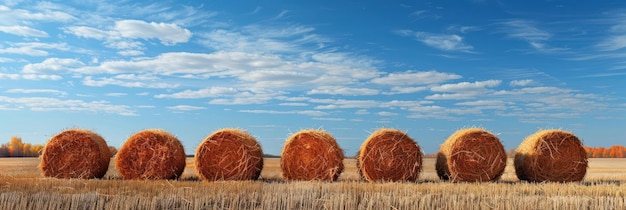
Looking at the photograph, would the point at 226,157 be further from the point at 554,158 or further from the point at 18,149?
the point at 18,149

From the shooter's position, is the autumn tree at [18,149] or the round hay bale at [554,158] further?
the autumn tree at [18,149]

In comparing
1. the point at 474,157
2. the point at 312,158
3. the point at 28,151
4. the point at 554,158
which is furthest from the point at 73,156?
the point at 28,151

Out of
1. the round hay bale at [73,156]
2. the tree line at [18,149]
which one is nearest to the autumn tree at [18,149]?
the tree line at [18,149]

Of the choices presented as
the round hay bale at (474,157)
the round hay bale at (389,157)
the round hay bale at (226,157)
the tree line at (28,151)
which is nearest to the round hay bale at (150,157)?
the round hay bale at (226,157)

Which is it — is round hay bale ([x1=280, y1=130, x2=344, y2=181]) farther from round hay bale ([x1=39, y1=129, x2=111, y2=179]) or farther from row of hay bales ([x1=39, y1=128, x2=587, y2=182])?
round hay bale ([x1=39, y1=129, x2=111, y2=179])

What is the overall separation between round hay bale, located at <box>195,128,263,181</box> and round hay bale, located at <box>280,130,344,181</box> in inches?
32.5

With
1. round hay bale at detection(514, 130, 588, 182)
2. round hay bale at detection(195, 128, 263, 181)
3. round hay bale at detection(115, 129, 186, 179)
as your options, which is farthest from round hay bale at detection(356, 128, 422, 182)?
round hay bale at detection(115, 129, 186, 179)

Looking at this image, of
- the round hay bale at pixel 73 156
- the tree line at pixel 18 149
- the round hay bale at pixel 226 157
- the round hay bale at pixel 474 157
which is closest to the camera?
the round hay bale at pixel 226 157

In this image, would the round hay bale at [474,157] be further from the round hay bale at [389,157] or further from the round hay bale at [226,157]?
the round hay bale at [226,157]

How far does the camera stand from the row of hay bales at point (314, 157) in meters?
14.0

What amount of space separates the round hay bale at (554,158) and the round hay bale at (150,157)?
28.2ft

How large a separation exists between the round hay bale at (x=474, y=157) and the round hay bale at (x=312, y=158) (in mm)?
2673

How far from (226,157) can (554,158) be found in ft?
26.3

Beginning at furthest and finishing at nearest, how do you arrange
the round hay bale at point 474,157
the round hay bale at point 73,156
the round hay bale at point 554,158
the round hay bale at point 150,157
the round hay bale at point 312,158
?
the round hay bale at point 554,158 < the round hay bale at point 73,156 < the round hay bale at point 474,157 < the round hay bale at point 150,157 < the round hay bale at point 312,158
